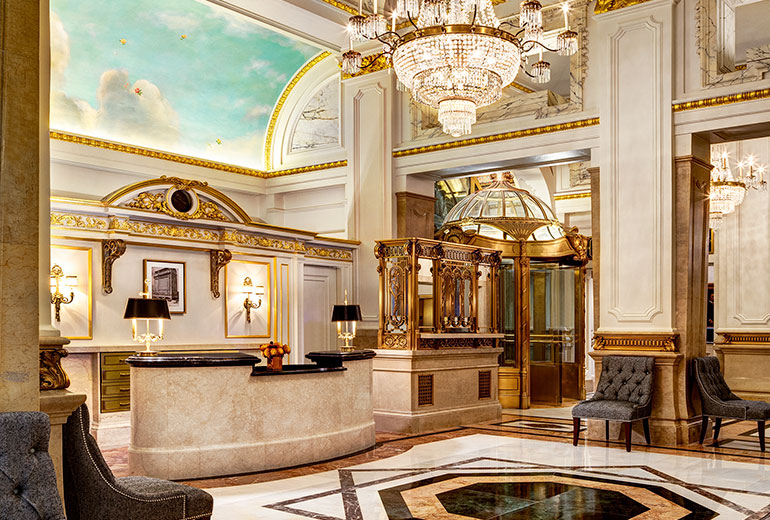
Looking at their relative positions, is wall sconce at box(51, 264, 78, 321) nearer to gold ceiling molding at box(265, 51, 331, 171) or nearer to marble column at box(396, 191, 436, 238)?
marble column at box(396, 191, 436, 238)

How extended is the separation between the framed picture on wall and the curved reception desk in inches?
109

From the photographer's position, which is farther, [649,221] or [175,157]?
[175,157]

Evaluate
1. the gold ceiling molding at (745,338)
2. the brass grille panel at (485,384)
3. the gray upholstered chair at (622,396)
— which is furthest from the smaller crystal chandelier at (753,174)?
the brass grille panel at (485,384)

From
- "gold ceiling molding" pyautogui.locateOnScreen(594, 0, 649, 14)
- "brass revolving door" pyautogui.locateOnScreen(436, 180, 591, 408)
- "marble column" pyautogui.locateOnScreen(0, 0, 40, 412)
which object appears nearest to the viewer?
"marble column" pyautogui.locateOnScreen(0, 0, 40, 412)

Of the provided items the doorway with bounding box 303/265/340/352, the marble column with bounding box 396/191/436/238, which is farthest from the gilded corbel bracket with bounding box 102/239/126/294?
the marble column with bounding box 396/191/436/238

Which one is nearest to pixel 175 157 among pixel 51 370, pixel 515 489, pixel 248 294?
pixel 248 294

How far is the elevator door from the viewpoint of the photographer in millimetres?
12859

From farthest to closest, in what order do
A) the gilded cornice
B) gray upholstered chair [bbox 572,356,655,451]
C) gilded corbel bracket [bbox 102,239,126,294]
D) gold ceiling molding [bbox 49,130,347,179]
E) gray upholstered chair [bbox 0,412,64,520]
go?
gold ceiling molding [bbox 49,130,347,179] → gilded corbel bracket [bbox 102,239,126,294] → the gilded cornice → gray upholstered chair [bbox 572,356,655,451] → gray upholstered chair [bbox 0,412,64,520]

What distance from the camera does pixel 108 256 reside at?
29.2 feet

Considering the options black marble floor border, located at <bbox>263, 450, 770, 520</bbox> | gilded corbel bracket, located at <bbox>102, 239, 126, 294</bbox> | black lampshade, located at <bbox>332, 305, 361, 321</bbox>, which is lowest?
black marble floor border, located at <bbox>263, 450, 770, 520</bbox>

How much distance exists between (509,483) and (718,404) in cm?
324

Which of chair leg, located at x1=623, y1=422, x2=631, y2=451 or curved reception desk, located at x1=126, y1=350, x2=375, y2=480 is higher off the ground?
curved reception desk, located at x1=126, y1=350, x2=375, y2=480

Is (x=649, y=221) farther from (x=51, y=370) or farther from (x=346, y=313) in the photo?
(x=51, y=370)

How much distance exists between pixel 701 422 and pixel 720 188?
401cm
